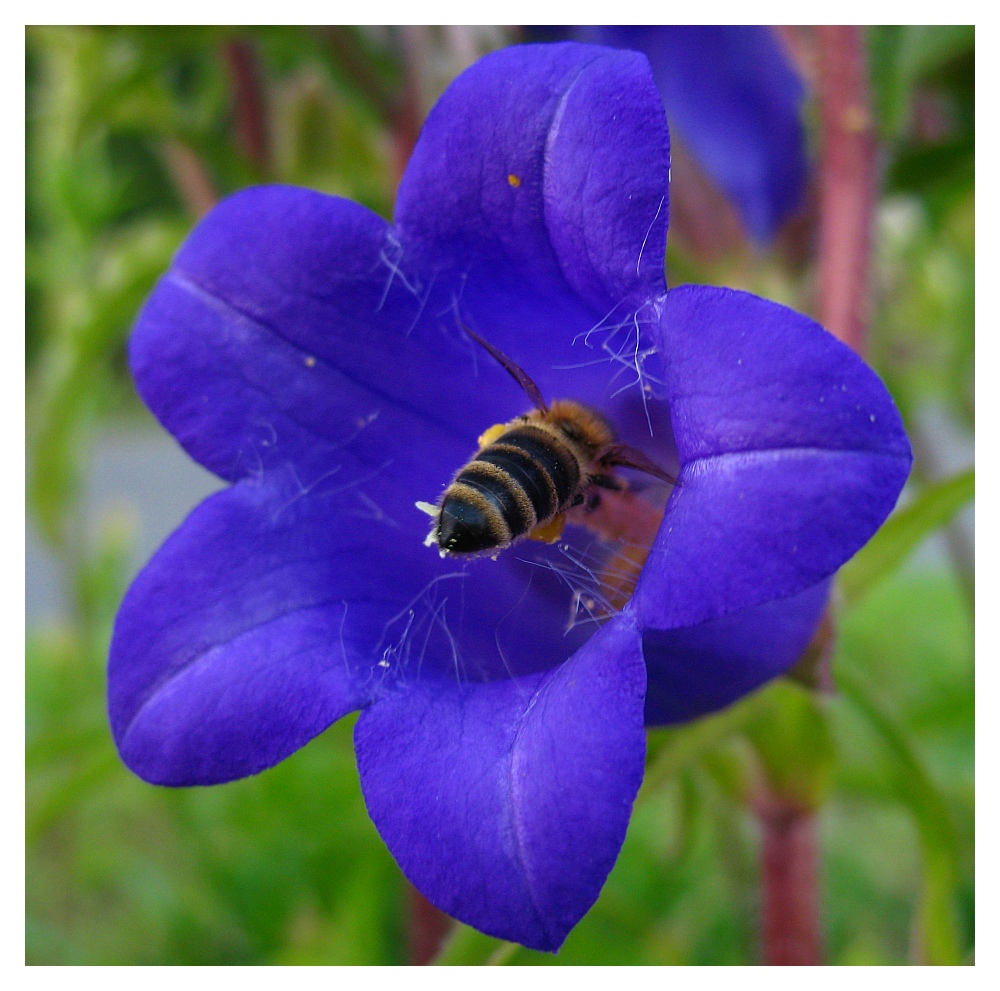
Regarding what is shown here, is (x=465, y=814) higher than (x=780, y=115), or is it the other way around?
(x=780, y=115)

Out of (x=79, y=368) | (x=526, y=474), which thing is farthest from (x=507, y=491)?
(x=79, y=368)

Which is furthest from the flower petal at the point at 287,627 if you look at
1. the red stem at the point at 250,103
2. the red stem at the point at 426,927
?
the red stem at the point at 250,103

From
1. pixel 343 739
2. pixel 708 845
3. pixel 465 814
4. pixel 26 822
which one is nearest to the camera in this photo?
pixel 465 814

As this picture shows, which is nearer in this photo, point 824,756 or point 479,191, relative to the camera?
point 479,191

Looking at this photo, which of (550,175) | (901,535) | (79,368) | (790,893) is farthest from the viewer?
(79,368)

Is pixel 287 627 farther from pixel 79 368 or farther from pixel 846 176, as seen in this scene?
pixel 79 368

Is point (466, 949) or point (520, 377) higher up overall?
point (520, 377)

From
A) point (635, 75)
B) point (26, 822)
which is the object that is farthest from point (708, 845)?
point (635, 75)

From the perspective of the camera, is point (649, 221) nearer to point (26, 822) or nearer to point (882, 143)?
point (882, 143)
